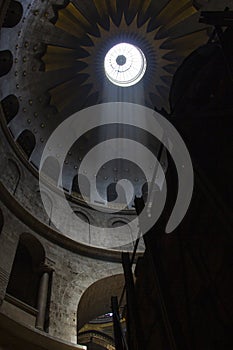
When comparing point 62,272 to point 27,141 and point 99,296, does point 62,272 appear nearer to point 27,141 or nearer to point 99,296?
point 99,296

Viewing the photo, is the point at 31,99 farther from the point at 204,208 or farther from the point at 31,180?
the point at 204,208

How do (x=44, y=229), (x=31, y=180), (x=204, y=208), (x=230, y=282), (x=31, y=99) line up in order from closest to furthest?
1. (x=230, y=282)
2. (x=204, y=208)
3. (x=44, y=229)
4. (x=31, y=180)
5. (x=31, y=99)

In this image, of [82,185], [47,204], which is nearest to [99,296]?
[47,204]

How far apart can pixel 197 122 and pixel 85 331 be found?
1620 centimetres

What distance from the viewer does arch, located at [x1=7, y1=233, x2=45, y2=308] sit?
10602mm

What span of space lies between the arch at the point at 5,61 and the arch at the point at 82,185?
5832mm

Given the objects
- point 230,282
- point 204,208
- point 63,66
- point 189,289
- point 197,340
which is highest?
point 63,66

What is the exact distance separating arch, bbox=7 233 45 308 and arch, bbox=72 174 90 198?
4490 mm

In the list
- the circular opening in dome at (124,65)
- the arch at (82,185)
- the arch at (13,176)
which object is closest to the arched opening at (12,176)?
the arch at (13,176)

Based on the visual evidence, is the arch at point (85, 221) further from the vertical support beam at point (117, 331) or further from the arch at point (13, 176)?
the vertical support beam at point (117, 331)

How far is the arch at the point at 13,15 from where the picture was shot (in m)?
11.8

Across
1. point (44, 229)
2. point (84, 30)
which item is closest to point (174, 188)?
point (44, 229)

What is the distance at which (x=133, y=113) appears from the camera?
17.8 m

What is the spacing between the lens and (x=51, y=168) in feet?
49.8
